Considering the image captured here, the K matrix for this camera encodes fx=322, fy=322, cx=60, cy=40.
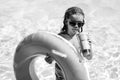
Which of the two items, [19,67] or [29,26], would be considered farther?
[29,26]

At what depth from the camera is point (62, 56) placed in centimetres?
328

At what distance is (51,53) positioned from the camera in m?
3.38

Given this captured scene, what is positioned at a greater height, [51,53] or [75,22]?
[75,22]

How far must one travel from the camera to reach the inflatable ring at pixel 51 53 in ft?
10.7

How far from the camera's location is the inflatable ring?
10.7 feet

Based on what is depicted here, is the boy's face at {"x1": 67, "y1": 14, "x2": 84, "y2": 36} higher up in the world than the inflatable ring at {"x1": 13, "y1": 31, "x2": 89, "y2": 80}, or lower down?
higher up

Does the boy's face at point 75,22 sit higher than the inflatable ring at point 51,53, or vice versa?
the boy's face at point 75,22

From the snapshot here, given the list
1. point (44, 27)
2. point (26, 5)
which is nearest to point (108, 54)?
point (44, 27)

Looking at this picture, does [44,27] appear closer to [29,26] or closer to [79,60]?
[29,26]

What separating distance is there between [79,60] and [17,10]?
21.5 ft

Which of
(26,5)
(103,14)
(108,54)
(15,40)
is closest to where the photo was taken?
(108,54)

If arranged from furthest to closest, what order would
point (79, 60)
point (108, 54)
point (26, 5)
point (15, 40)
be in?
1. point (26, 5)
2. point (15, 40)
3. point (108, 54)
4. point (79, 60)

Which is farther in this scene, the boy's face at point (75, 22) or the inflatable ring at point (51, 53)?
the boy's face at point (75, 22)

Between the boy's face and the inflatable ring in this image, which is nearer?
the inflatable ring
